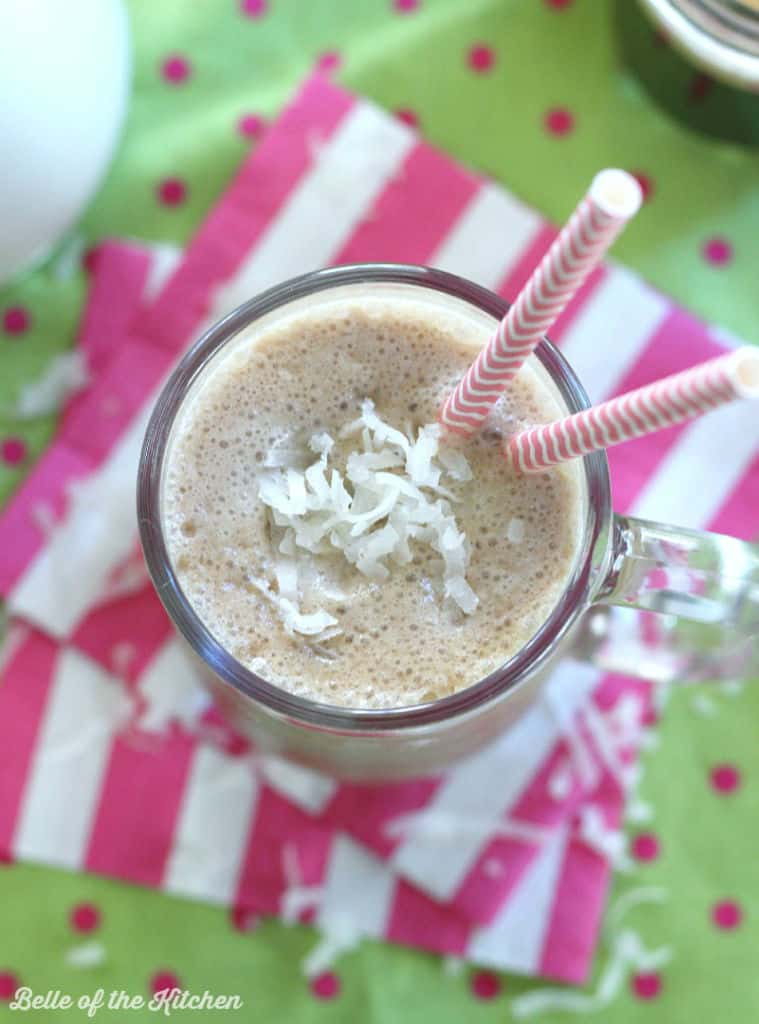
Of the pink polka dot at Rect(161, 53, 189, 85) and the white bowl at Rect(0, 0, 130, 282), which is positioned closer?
the white bowl at Rect(0, 0, 130, 282)

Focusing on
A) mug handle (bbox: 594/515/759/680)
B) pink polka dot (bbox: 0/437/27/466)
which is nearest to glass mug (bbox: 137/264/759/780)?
mug handle (bbox: 594/515/759/680)

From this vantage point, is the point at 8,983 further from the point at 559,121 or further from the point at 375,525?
the point at 559,121

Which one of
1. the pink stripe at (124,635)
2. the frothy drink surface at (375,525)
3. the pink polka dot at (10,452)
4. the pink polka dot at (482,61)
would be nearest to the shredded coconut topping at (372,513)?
the frothy drink surface at (375,525)

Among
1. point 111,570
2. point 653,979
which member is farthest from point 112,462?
point 653,979

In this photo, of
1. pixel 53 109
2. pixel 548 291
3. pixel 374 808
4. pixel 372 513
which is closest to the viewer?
pixel 548 291

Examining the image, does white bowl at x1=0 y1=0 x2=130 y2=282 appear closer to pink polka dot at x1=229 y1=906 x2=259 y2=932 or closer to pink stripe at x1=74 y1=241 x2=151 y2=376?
pink stripe at x1=74 y1=241 x2=151 y2=376

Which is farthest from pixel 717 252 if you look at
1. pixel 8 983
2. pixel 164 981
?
pixel 8 983
